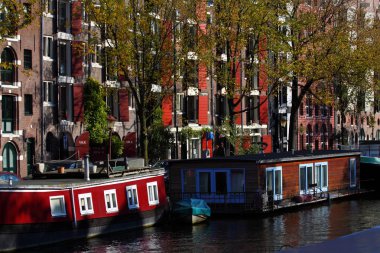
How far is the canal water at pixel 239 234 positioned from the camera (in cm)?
2880

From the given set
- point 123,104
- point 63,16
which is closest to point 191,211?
point 63,16

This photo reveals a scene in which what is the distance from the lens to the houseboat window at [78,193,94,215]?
30195 millimetres

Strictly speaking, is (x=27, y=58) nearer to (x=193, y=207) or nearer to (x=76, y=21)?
(x=76, y=21)

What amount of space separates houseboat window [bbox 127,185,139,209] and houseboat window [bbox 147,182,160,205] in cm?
105

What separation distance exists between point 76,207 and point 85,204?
2.16 feet

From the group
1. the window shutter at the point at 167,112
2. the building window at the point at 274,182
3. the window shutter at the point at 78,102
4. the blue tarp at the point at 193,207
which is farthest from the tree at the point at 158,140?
the blue tarp at the point at 193,207

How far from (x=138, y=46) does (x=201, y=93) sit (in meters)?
20.9

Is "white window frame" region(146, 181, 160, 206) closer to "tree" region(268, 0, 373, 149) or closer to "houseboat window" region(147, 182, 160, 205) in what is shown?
"houseboat window" region(147, 182, 160, 205)

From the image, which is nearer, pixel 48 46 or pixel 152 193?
pixel 152 193

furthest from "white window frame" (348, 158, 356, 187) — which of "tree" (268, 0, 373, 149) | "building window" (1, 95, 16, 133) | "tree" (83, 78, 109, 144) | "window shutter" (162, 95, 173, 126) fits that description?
"building window" (1, 95, 16, 133)

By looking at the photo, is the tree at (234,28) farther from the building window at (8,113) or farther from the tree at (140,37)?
the building window at (8,113)

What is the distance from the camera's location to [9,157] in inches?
1950

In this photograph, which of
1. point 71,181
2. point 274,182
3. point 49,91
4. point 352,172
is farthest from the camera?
point 49,91

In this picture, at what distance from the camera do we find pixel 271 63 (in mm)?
55594
